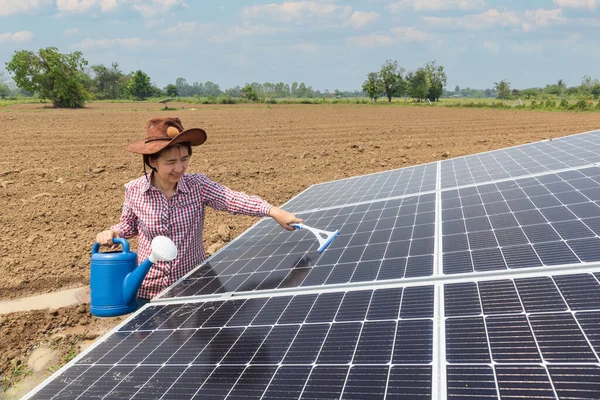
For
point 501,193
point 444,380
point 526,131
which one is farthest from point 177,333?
point 526,131

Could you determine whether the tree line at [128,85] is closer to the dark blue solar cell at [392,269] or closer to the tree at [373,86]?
the tree at [373,86]

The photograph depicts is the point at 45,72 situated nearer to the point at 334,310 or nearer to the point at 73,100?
the point at 73,100

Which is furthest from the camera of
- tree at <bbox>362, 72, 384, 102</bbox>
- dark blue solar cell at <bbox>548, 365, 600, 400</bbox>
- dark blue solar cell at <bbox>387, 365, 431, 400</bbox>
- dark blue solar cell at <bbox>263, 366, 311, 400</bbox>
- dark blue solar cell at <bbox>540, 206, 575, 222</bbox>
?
tree at <bbox>362, 72, 384, 102</bbox>

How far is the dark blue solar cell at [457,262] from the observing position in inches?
151

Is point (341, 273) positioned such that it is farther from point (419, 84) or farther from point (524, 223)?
point (419, 84)

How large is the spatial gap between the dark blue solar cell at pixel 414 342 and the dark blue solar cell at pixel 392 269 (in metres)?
0.87

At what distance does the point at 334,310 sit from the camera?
12.0ft

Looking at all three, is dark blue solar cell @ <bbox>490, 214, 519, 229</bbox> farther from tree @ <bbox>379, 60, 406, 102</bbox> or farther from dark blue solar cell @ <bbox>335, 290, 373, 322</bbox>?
tree @ <bbox>379, 60, 406, 102</bbox>

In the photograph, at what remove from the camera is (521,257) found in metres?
3.81

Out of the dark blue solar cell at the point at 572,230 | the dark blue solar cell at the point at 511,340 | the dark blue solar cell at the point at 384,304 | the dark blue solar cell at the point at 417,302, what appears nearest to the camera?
the dark blue solar cell at the point at 511,340

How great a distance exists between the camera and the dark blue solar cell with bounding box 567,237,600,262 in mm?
3490

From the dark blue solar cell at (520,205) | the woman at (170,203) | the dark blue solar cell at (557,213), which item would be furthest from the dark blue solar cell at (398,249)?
the dark blue solar cell at (557,213)

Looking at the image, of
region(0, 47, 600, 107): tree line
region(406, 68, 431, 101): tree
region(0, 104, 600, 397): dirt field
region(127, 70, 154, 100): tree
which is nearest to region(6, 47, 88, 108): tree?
region(0, 47, 600, 107): tree line

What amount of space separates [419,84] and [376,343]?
138 metres
